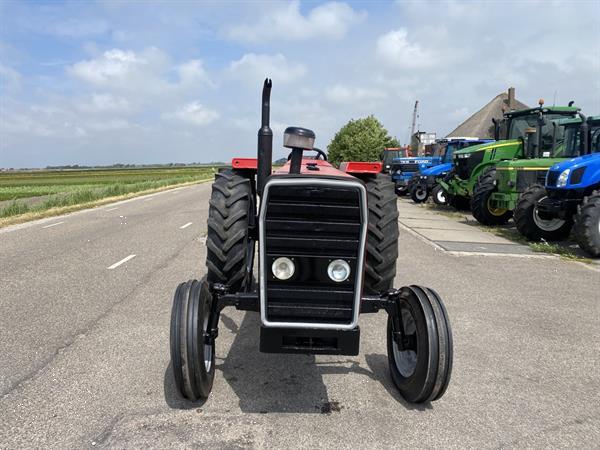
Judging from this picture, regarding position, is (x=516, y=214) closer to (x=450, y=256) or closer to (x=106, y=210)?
(x=450, y=256)

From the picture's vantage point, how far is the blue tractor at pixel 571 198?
8289mm

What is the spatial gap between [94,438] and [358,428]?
1595 mm

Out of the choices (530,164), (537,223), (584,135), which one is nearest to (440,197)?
(530,164)

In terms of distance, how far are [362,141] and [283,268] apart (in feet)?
218

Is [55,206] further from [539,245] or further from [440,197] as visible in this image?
[539,245]

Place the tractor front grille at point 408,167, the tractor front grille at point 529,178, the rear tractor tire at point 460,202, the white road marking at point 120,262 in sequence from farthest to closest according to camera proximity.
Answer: the tractor front grille at point 408,167, the rear tractor tire at point 460,202, the tractor front grille at point 529,178, the white road marking at point 120,262

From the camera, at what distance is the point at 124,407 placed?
3.19 meters

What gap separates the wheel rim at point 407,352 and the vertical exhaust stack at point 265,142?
1436mm

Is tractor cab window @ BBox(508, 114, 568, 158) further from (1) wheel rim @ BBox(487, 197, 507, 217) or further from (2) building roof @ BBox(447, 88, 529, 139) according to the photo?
(2) building roof @ BBox(447, 88, 529, 139)

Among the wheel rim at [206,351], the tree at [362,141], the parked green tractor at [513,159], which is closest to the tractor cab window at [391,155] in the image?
the parked green tractor at [513,159]

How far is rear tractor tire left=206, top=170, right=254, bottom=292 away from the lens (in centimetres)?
379

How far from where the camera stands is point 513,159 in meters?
13.4

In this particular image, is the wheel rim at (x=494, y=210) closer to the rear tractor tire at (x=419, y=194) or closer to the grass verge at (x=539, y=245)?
the grass verge at (x=539, y=245)

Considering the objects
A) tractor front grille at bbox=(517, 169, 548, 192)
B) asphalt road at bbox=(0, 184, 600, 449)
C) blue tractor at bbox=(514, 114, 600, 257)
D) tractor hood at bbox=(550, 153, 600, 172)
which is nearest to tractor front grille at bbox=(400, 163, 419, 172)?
tractor front grille at bbox=(517, 169, 548, 192)
